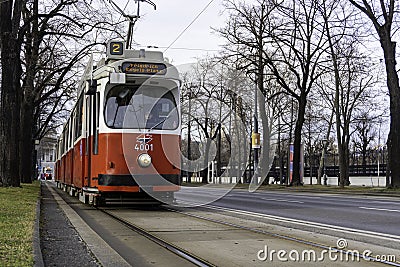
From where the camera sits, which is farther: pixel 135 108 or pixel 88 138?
pixel 88 138

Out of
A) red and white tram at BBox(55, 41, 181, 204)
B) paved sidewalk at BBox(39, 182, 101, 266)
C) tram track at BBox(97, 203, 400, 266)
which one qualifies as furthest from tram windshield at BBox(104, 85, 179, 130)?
paved sidewalk at BBox(39, 182, 101, 266)

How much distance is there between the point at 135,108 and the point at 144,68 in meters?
1.02

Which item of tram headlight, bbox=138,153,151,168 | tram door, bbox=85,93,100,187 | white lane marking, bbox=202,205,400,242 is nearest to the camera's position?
white lane marking, bbox=202,205,400,242

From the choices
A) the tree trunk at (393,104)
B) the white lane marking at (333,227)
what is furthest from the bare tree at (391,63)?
the white lane marking at (333,227)

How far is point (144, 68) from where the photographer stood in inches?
560

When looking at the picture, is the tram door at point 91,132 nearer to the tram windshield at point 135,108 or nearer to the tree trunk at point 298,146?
the tram windshield at point 135,108

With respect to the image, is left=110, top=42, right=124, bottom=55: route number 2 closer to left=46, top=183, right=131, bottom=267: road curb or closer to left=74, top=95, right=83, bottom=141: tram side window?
left=74, top=95, right=83, bottom=141: tram side window

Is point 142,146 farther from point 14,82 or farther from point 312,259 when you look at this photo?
point 14,82

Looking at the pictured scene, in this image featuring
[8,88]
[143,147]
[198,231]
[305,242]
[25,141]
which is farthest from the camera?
[25,141]

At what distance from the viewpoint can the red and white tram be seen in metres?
13.9

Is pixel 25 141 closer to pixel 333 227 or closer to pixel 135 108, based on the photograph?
pixel 135 108

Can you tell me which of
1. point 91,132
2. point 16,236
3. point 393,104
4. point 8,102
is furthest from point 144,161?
point 393,104

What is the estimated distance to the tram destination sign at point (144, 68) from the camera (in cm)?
1411

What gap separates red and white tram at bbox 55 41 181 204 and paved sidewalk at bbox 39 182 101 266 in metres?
2.13
